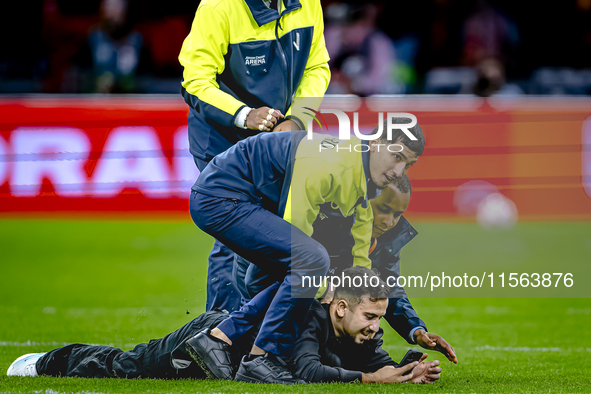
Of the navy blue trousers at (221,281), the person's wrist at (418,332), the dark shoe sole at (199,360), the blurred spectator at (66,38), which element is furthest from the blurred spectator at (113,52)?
the person's wrist at (418,332)

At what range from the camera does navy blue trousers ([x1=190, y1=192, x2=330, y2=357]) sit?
3.87m

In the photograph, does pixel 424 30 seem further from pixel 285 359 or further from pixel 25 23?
pixel 285 359

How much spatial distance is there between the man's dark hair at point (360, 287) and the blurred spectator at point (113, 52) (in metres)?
6.66

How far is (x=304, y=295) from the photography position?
387cm

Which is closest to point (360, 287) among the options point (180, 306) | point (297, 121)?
point (297, 121)

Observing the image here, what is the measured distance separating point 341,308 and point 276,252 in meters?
0.47

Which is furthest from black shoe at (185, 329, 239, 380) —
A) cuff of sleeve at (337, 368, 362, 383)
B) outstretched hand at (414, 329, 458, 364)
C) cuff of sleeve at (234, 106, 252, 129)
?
cuff of sleeve at (234, 106, 252, 129)

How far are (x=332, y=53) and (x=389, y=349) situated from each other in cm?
564

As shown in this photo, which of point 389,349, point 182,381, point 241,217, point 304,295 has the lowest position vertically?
point 389,349

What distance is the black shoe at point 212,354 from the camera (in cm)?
396

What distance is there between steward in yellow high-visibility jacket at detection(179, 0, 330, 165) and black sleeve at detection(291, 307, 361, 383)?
1.15m

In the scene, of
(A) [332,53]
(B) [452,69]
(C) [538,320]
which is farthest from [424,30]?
(C) [538,320]

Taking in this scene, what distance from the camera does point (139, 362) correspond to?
4.12 m

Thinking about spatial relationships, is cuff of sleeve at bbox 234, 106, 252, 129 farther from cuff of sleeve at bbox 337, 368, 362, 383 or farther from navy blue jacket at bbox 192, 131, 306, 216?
cuff of sleeve at bbox 337, 368, 362, 383
